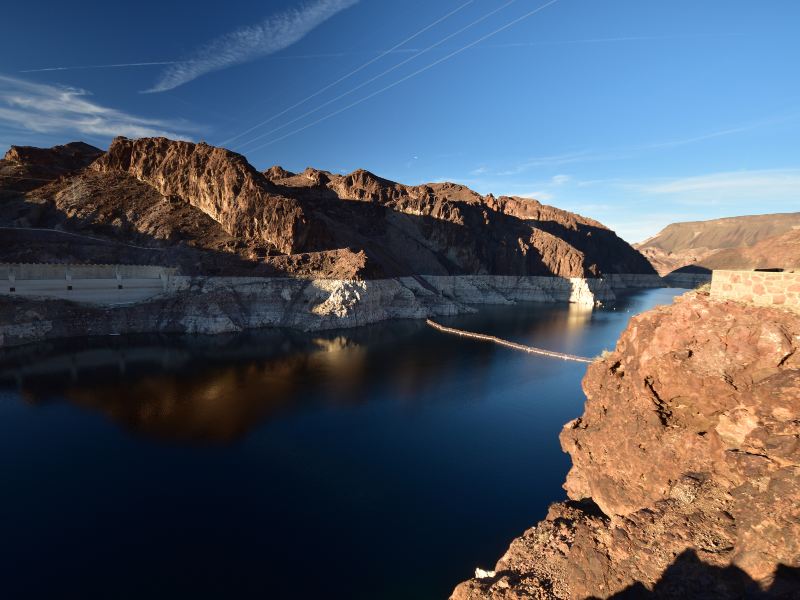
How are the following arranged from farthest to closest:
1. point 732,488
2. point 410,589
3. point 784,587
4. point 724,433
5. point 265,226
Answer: point 265,226, point 410,589, point 724,433, point 732,488, point 784,587

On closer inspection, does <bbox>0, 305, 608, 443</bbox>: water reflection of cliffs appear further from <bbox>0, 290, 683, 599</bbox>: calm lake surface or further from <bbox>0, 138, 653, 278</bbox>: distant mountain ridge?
<bbox>0, 138, 653, 278</bbox>: distant mountain ridge

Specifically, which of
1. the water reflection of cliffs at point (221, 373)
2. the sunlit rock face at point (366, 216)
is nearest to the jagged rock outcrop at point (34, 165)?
the sunlit rock face at point (366, 216)

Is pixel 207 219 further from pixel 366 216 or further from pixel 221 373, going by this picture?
pixel 221 373

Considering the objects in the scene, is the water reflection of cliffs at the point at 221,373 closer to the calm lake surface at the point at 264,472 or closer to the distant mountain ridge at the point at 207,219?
the calm lake surface at the point at 264,472

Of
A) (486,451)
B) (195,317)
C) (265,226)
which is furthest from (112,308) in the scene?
(486,451)

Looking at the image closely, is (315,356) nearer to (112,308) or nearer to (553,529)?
(112,308)

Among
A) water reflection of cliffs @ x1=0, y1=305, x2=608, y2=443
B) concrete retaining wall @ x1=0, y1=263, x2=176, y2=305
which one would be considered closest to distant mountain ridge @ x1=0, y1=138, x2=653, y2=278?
concrete retaining wall @ x1=0, y1=263, x2=176, y2=305

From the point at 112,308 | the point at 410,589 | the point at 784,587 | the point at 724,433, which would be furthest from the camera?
the point at 112,308
